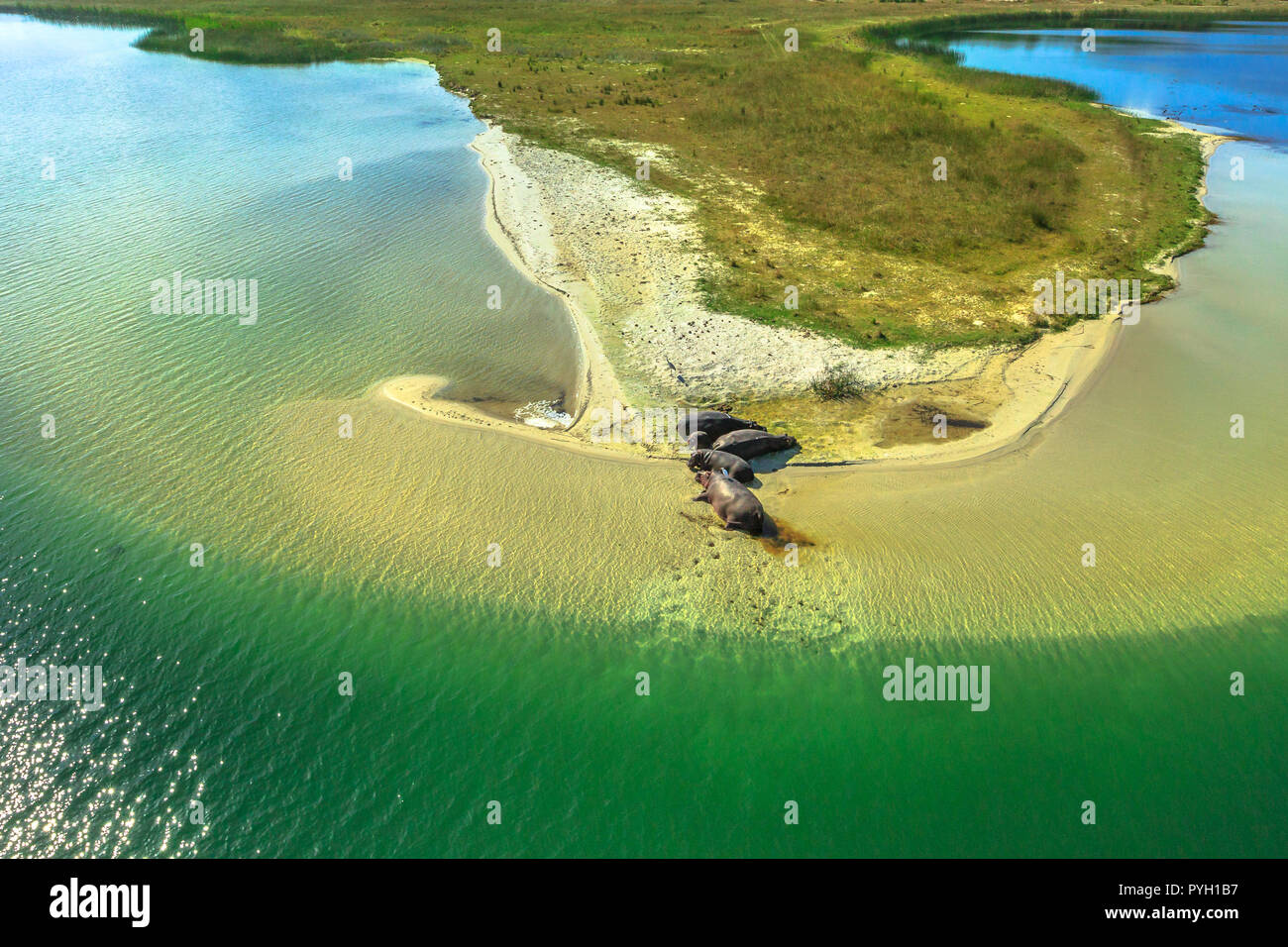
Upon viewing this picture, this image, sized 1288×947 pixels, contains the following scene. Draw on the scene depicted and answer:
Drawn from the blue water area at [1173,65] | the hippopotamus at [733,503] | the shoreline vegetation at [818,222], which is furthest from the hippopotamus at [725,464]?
the blue water area at [1173,65]

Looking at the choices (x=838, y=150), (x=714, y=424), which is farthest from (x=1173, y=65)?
(x=714, y=424)

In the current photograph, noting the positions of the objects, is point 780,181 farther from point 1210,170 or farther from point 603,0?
point 603,0

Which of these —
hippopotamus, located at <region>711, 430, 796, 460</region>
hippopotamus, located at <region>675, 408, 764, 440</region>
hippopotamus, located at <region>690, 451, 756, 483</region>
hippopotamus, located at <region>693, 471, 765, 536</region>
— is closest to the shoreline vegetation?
hippopotamus, located at <region>711, 430, 796, 460</region>

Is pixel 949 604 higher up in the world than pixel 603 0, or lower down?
lower down

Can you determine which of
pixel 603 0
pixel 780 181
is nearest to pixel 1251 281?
pixel 780 181

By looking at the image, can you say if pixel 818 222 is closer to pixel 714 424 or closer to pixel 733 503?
pixel 714 424

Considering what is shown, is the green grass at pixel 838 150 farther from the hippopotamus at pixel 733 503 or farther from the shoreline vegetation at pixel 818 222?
the hippopotamus at pixel 733 503
